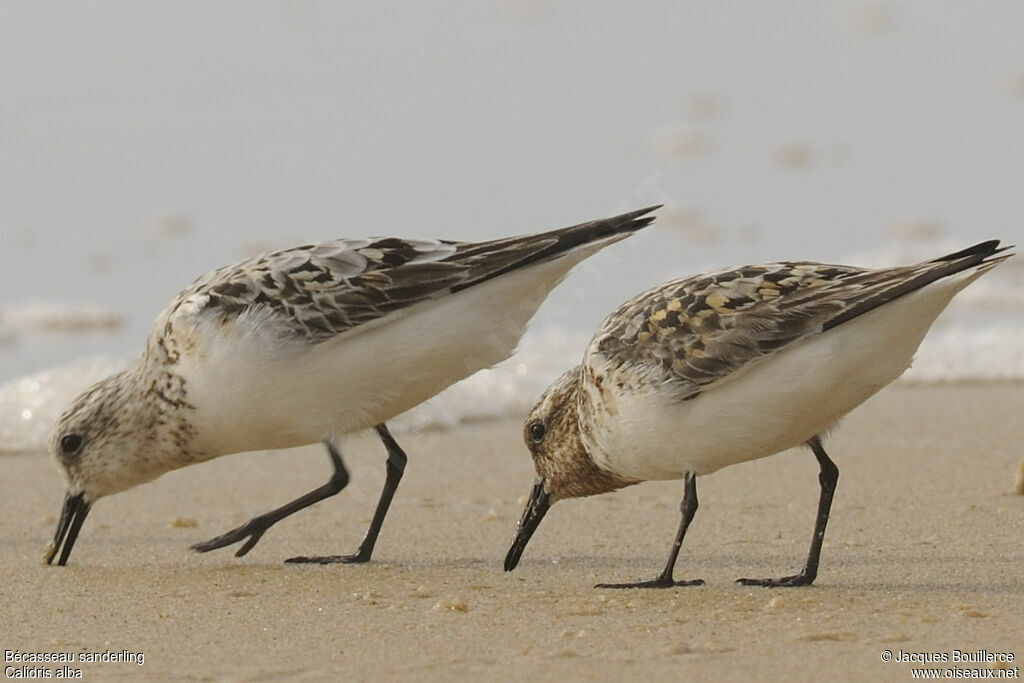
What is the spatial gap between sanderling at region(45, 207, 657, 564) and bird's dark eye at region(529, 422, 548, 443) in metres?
0.35

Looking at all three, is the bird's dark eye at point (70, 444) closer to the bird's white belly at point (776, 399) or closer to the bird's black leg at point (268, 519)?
the bird's black leg at point (268, 519)

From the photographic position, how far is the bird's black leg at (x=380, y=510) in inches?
215

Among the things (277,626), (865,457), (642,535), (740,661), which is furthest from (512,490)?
(740,661)

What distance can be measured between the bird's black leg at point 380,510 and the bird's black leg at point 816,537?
135cm

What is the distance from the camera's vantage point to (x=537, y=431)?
17.3 ft

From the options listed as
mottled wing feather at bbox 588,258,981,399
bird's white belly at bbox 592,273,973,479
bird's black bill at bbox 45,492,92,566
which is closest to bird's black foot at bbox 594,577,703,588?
bird's white belly at bbox 592,273,973,479

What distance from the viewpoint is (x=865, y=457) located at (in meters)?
6.99

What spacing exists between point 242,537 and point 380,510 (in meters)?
0.51

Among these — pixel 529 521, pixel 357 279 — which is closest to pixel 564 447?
pixel 529 521

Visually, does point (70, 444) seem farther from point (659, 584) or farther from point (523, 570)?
point (659, 584)

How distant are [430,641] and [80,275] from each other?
7941 mm

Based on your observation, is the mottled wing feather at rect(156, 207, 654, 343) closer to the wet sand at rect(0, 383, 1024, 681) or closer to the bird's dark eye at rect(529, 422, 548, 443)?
the bird's dark eye at rect(529, 422, 548, 443)

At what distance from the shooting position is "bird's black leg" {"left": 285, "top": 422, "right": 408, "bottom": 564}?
5457 millimetres

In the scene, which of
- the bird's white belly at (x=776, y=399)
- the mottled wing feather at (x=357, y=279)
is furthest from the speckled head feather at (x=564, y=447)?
the mottled wing feather at (x=357, y=279)
